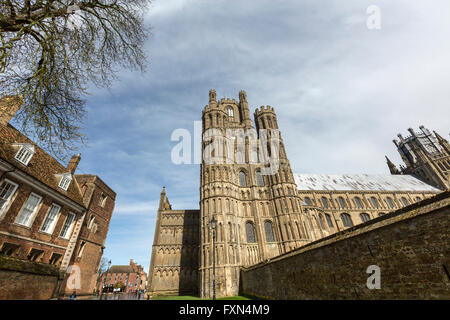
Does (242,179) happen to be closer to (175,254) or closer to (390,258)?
(175,254)

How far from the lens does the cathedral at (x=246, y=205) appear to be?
2681cm

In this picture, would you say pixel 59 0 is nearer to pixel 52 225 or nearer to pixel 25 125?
pixel 25 125

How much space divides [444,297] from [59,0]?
1295 centimetres

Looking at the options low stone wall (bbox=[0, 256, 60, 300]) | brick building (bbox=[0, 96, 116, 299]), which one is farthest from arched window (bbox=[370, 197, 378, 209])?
low stone wall (bbox=[0, 256, 60, 300])

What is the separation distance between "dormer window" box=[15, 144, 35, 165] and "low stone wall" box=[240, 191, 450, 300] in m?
19.6

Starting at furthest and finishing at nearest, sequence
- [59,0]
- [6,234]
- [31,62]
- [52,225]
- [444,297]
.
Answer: [52,225], [6,234], [31,62], [59,0], [444,297]

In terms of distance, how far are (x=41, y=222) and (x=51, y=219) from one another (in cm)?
122

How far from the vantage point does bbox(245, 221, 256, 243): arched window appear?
29.0 metres

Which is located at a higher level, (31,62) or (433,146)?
(433,146)

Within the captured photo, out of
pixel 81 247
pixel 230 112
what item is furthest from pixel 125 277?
pixel 230 112

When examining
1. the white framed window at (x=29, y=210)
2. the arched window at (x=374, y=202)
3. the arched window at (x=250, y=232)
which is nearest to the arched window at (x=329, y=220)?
the arched window at (x=374, y=202)

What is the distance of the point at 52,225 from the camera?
1611 centimetres

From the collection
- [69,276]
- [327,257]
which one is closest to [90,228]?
[69,276]
